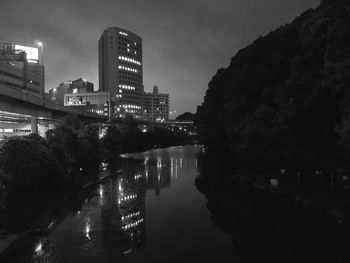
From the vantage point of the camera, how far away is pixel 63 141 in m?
44.9

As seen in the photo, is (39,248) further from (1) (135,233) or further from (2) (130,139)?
(2) (130,139)

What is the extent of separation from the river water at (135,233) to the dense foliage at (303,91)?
968 cm

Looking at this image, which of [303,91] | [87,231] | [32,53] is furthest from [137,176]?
[32,53]

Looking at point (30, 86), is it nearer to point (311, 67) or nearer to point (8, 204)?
point (8, 204)

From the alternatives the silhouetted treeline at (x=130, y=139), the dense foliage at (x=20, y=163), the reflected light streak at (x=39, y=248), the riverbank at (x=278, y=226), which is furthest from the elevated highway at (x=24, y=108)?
the riverbank at (x=278, y=226)

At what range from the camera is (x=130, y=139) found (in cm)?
10281

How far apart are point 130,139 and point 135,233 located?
83.5 metres

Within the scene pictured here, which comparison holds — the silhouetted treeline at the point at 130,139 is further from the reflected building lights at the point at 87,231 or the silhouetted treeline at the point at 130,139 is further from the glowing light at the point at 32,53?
the reflected building lights at the point at 87,231

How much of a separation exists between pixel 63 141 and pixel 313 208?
104 ft

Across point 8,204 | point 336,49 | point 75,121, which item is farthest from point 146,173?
point 336,49

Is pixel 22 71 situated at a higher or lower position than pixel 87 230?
higher

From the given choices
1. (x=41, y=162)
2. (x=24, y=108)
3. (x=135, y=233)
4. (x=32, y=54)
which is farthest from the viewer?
(x=32, y=54)

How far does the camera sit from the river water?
16594mm

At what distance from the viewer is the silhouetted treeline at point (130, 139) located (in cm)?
8956
